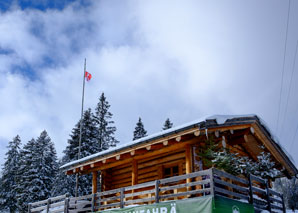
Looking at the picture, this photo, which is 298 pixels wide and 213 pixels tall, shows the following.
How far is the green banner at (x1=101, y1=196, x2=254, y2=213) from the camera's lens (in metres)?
8.77

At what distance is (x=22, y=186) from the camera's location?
116 ft

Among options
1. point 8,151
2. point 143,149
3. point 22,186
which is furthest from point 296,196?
point 8,151

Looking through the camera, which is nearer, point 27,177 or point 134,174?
point 134,174

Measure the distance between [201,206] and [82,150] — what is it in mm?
28269

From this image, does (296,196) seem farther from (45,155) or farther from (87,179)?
(45,155)

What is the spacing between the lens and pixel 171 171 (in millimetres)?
13992

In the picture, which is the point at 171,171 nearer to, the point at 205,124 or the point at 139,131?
the point at 205,124

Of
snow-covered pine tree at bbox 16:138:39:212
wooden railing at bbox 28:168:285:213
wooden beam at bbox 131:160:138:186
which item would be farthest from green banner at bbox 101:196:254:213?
snow-covered pine tree at bbox 16:138:39:212

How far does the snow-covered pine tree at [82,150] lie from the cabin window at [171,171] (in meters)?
21.3

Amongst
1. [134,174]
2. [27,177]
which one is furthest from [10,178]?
[134,174]

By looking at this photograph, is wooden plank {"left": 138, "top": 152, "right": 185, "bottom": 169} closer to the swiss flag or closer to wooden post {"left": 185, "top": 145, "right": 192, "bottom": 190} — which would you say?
wooden post {"left": 185, "top": 145, "right": 192, "bottom": 190}

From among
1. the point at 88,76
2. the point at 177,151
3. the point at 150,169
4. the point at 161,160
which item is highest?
the point at 88,76

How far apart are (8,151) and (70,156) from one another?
1354 cm

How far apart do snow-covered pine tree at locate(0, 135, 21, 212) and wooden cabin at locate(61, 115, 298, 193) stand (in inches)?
995
